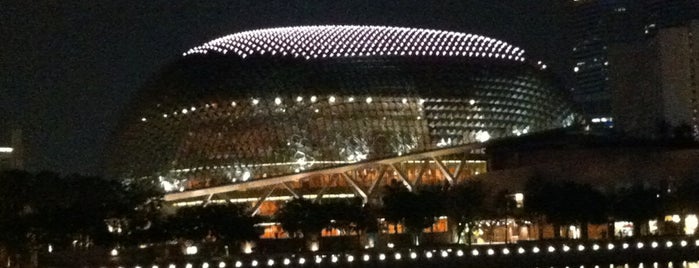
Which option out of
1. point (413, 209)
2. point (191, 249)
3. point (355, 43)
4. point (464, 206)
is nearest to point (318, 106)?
point (355, 43)

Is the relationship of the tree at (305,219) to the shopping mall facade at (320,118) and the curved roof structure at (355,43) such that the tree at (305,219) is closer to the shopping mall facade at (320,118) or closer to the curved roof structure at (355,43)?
the shopping mall facade at (320,118)

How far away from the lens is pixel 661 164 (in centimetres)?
A: 7812

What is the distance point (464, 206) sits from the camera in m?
68.9

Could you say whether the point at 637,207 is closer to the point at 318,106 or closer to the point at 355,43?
the point at 318,106

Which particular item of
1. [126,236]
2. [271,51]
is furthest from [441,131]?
[126,236]

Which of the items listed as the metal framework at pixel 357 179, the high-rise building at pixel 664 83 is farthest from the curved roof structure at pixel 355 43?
the high-rise building at pixel 664 83

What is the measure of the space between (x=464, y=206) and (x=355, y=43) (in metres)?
25.6

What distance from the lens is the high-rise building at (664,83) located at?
121062mm

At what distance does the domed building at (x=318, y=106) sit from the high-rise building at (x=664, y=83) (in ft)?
110

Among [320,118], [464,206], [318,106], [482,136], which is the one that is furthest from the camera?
[482,136]

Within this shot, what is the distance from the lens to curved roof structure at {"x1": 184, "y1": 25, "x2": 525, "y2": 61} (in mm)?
88812

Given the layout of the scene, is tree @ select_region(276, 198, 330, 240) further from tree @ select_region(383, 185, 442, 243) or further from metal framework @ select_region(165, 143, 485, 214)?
metal framework @ select_region(165, 143, 485, 214)

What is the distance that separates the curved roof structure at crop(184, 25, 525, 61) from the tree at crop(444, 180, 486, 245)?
21.5 m

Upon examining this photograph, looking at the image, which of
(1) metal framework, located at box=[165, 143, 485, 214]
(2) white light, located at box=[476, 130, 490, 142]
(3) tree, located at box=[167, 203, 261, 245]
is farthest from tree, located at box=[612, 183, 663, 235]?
(3) tree, located at box=[167, 203, 261, 245]
